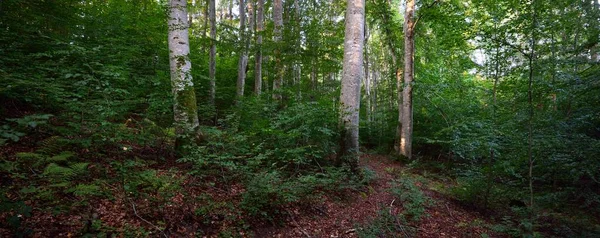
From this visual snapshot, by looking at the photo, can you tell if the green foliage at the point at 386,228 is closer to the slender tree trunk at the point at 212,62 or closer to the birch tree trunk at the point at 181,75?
the birch tree trunk at the point at 181,75

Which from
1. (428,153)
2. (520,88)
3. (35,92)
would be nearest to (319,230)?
(35,92)

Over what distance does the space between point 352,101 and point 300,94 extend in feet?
11.4

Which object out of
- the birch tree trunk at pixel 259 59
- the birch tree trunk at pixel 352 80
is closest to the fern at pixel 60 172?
the birch tree trunk at pixel 352 80

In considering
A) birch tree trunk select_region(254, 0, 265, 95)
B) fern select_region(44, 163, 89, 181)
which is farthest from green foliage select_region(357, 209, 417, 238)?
birch tree trunk select_region(254, 0, 265, 95)

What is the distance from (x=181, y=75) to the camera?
5246 mm

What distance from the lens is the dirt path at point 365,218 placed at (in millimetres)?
4238

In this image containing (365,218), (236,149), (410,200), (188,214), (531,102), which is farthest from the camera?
(410,200)

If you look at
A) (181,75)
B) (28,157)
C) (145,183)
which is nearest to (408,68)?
(181,75)

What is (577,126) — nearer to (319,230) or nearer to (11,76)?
(319,230)

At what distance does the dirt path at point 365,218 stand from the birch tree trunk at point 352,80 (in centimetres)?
104

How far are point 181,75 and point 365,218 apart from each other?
468 centimetres

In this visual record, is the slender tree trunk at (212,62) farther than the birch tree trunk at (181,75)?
Yes

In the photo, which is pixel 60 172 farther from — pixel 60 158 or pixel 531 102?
pixel 531 102

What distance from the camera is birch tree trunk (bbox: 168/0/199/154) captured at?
5.10 meters
